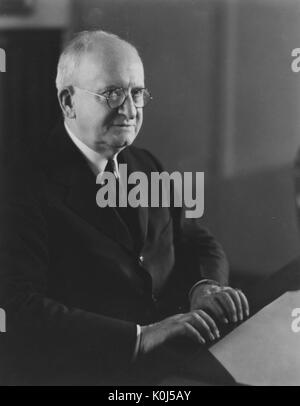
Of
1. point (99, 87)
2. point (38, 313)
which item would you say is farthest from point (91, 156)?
point (38, 313)

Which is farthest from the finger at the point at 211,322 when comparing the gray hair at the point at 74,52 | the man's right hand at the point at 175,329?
the gray hair at the point at 74,52

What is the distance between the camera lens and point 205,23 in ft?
5.53

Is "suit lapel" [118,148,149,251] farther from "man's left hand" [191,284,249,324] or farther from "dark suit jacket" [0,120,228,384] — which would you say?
"man's left hand" [191,284,249,324]

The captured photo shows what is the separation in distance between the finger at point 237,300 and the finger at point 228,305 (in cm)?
1

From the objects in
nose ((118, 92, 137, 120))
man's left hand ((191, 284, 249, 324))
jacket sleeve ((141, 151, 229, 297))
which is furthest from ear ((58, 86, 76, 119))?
man's left hand ((191, 284, 249, 324))

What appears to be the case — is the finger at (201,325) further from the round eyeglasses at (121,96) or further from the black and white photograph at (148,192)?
the round eyeglasses at (121,96)

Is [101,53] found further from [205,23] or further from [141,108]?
[205,23]

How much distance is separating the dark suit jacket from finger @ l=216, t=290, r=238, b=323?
0.05 m

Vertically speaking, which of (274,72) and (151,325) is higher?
(274,72)

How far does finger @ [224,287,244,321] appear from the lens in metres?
1.67

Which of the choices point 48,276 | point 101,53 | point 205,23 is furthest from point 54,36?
point 48,276

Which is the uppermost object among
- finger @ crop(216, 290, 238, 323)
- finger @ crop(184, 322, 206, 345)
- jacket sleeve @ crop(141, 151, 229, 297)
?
jacket sleeve @ crop(141, 151, 229, 297)

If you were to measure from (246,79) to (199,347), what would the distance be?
29.5 inches

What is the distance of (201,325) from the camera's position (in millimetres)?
1634
